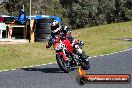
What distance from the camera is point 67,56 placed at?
1206 cm

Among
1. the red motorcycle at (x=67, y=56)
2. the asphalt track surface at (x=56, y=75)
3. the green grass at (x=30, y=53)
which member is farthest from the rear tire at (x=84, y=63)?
the green grass at (x=30, y=53)

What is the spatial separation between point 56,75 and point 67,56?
2.74 feet

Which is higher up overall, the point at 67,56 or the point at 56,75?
the point at 67,56

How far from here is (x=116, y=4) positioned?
6247 cm

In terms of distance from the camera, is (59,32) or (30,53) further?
(30,53)

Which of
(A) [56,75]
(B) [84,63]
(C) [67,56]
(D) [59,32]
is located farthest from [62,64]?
(D) [59,32]

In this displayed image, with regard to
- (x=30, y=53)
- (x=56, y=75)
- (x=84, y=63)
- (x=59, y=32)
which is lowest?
(x=30, y=53)

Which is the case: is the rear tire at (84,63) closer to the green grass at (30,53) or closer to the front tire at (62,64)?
the front tire at (62,64)

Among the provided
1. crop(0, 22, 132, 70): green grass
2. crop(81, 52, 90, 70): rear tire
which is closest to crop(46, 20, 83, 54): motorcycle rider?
crop(81, 52, 90, 70): rear tire

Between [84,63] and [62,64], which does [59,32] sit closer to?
[62,64]

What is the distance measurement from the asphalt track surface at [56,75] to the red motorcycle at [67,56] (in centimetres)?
20

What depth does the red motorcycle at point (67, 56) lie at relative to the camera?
11.8 meters

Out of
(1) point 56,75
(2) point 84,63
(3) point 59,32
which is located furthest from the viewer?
(2) point 84,63

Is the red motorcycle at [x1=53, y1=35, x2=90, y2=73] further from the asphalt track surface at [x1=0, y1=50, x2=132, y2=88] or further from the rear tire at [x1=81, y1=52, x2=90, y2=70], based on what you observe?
the asphalt track surface at [x1=0, y1=50, x2=132, y2=88]
